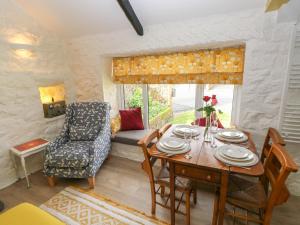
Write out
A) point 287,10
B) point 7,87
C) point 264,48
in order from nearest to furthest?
point 287,10, point 264,48, point 7,87

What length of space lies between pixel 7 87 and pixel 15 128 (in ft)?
1.86

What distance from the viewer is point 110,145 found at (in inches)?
114

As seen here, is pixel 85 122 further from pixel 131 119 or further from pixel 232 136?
pixel 232 136

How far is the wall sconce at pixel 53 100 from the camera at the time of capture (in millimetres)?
2869

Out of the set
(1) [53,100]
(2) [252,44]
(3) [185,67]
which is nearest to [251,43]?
(2) [252,44]

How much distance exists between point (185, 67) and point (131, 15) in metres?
0.98

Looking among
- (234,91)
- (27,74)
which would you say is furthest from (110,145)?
(234,91)

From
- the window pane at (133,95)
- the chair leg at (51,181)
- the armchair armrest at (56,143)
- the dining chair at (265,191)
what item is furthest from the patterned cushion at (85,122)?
the dining chair at (265,191)

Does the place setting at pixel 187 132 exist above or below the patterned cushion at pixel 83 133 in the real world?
above

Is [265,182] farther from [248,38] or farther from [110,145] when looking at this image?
[110,145]

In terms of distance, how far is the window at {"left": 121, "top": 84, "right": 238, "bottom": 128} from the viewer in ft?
8.48

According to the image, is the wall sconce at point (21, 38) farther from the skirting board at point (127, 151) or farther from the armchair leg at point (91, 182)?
the armchair leg at point (91, 182)

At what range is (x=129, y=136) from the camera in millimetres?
2811

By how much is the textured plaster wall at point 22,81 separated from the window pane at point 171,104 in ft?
5.49
